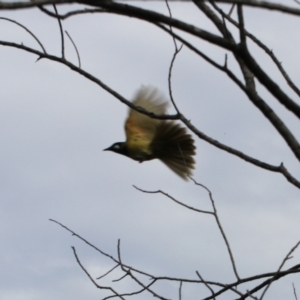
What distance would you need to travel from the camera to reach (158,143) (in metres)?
6.62

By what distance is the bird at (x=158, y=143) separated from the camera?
6.50 m

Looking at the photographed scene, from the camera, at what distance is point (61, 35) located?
3457 millimetres

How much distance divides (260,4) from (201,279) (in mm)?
2147

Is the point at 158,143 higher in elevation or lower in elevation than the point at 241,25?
higher

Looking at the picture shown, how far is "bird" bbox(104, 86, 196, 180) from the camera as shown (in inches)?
256

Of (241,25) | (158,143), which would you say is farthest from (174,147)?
(241,25)

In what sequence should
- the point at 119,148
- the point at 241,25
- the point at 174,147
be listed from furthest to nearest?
the point at 119,148 → the point at 174,147 → the point at 241,25

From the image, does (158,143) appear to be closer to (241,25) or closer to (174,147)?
(174,147)

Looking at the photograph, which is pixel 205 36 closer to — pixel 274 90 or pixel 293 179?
pixel 274 90

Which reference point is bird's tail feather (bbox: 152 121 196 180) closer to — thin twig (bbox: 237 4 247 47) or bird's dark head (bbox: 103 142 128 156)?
bird's dark head (bbox: 103 142 128 156)

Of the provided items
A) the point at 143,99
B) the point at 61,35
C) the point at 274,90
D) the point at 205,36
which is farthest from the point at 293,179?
the point at 143,99

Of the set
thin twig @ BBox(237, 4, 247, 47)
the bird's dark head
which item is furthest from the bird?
thin twig @ BBox(237, 4, 247, 47)

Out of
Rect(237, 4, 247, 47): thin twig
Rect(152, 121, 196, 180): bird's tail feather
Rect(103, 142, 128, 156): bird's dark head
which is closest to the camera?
Rect(237, 4, 247, 47): thin twig

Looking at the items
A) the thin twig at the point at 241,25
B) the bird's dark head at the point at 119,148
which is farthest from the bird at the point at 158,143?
the thin twig at the point at 241,25
